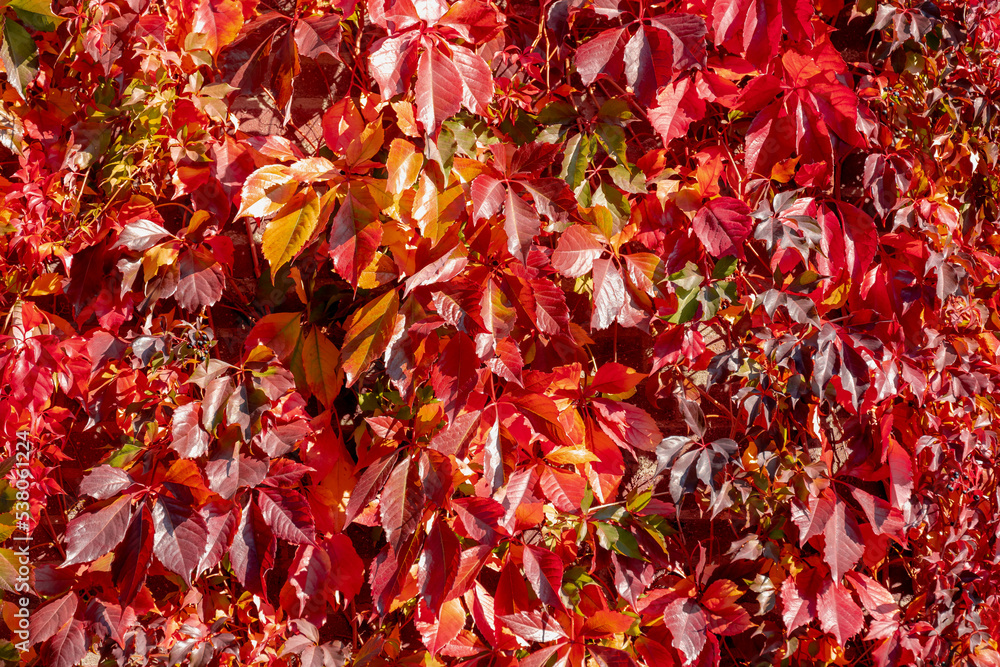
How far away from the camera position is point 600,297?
100cm

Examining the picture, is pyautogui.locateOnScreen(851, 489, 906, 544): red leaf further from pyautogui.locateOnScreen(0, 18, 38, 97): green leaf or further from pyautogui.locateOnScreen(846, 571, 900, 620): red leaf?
pyautogui.locateOnScreen(0, 18, 38, 97): green leaf

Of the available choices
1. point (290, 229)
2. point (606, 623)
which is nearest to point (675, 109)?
point (290, 229)

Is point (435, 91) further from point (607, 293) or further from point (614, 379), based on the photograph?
→ point (614, 379)

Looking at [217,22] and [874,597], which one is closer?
[217,22]

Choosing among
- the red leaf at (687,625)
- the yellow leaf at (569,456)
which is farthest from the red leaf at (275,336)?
the red leaf at (687,625)

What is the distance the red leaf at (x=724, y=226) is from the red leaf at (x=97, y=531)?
103cm

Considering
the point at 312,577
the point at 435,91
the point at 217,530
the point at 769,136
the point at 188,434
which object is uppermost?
→ the point at 435,91

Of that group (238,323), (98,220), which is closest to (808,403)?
(238,323)

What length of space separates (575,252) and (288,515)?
0.62 m

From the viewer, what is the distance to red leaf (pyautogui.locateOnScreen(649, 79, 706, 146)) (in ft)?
3.55

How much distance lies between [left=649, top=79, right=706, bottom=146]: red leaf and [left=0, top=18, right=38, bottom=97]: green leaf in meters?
1.06

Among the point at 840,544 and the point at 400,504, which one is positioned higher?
the point at 400,504

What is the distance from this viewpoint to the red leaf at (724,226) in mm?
1062

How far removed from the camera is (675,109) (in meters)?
1.09
